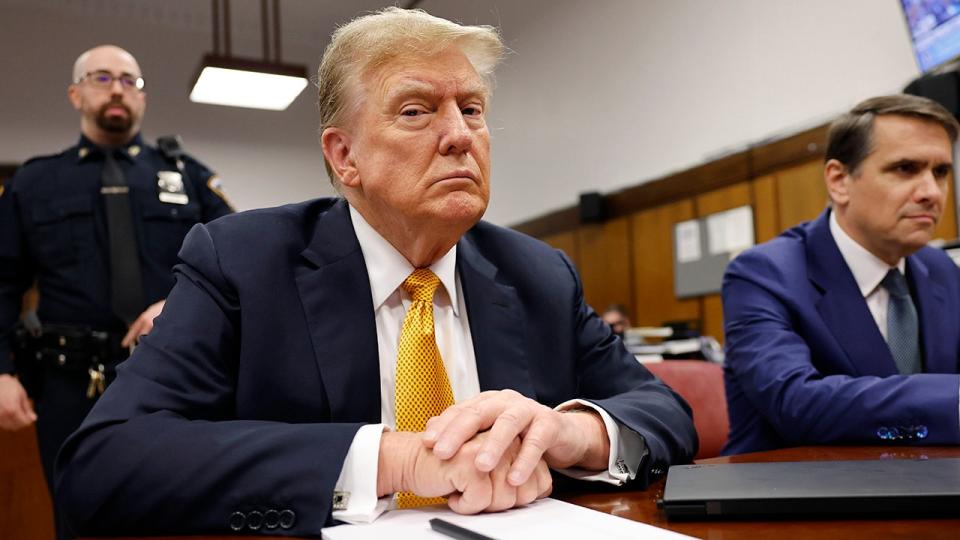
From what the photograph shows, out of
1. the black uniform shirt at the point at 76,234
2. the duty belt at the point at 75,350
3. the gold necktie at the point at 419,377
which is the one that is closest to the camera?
the gold necktie at the point at 419,377

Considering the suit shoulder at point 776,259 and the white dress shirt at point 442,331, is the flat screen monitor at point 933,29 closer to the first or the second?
the suit shoulder at point 776,259

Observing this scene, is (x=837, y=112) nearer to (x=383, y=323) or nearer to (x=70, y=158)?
(x=70, y=158)

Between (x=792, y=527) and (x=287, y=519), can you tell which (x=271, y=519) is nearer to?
(x=287, y=519)

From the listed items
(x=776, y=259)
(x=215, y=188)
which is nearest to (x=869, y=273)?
(x=776, y=259)

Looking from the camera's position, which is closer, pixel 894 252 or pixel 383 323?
pixel 383 323

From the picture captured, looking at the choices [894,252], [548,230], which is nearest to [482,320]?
[894,252]

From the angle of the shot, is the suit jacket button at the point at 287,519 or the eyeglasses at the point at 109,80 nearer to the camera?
the suit jacket button at the point at 287,519

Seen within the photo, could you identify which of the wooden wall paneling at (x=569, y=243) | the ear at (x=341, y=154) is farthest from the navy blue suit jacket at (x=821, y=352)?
the wooden wall paneling at (x=569, y=243)

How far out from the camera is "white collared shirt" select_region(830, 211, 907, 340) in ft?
6.56

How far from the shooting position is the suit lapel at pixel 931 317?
1.92 meters

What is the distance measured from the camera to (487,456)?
91 cm

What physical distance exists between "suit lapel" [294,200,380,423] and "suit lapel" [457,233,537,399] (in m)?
0.19

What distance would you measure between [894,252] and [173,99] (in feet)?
28.9

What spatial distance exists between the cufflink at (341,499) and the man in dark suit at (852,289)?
3.45ft
